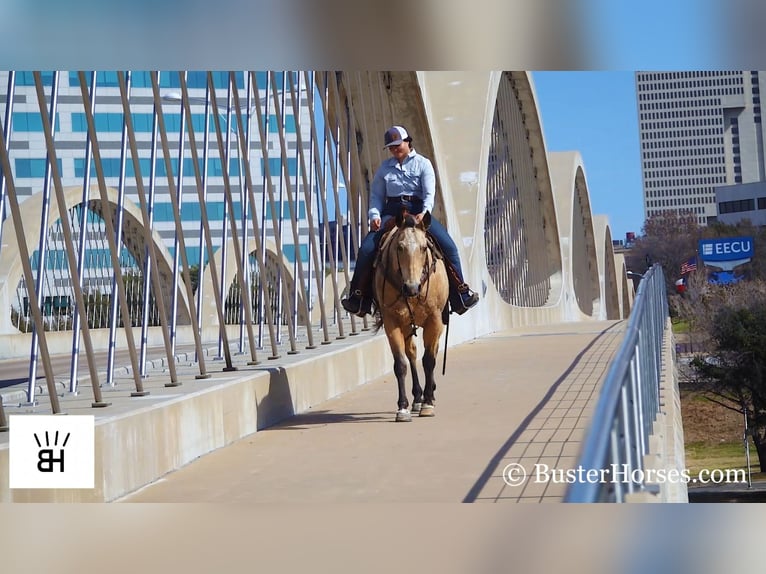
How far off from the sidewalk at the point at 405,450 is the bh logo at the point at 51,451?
36cm

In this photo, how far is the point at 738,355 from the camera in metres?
16.2

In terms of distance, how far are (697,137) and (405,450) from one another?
3311 cm

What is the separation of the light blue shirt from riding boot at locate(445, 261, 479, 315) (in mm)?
546

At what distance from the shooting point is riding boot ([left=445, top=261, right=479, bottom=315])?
23.8ft

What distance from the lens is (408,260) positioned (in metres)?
6.65

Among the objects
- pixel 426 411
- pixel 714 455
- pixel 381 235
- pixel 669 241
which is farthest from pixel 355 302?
pixel 669 241

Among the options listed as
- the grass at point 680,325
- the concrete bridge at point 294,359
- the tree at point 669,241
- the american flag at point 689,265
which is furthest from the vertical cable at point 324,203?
the american flag at point 689,265

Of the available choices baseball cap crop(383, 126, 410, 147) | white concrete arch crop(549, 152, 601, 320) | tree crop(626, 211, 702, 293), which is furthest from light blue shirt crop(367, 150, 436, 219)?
white concrete arch crop(549, 152, 601, 320)

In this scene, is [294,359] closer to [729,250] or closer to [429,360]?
[429,360]

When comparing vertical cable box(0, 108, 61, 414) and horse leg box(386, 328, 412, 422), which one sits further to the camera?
horse leg box(386, 328, 412, 422)

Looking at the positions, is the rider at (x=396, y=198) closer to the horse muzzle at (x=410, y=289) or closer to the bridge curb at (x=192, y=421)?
the horse muzzle at (x=410, y=289)

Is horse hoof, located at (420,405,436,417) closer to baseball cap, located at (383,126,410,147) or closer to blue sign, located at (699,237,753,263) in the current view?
baseball cap, located at (383,126,410,147)

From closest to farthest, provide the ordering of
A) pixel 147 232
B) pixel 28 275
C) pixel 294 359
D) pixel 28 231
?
pixel 28 275
pixel 147 232
pixel 294 359
pixel 28 231
